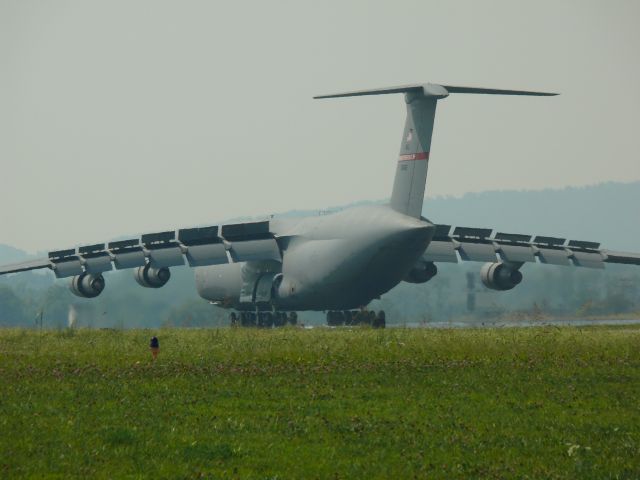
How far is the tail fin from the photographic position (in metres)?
44.0

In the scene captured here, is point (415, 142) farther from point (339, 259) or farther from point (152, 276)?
point (152, 276)

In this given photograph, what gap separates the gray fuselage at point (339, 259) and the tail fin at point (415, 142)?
2.20ft

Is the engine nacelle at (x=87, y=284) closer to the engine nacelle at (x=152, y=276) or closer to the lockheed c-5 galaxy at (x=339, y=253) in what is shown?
the lockheed c-5 galaxy at (x=339, y=253)

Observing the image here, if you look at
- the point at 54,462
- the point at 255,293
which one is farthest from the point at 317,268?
the point at 54,462

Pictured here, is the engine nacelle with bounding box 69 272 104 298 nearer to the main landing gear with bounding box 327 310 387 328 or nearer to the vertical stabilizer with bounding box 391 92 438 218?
the main landing gear with bounding box 327 310 387 328

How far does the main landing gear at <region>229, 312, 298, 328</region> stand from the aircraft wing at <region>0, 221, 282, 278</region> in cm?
356


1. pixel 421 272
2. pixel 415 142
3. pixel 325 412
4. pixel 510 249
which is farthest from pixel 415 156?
pixel 325 412

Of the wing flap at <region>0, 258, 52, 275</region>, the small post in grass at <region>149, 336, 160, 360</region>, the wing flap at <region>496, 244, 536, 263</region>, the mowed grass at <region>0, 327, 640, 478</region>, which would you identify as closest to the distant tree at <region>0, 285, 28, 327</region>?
the wing flap at <region>0, 258, 52, 275</region>

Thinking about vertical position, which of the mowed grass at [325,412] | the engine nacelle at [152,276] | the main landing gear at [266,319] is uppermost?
the mowed grass at [325,412]

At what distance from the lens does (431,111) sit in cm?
4444

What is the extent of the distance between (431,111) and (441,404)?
26734mm

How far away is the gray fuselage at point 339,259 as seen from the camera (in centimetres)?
4438

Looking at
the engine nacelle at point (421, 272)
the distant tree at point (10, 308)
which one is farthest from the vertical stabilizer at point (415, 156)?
the distant tree at point (10, 308)

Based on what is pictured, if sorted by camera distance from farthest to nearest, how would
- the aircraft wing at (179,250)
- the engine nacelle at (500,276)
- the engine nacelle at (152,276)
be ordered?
the engine nacelle at (152,276), the engine nacelle at (500,276), the aircraft wing at (179,250)
